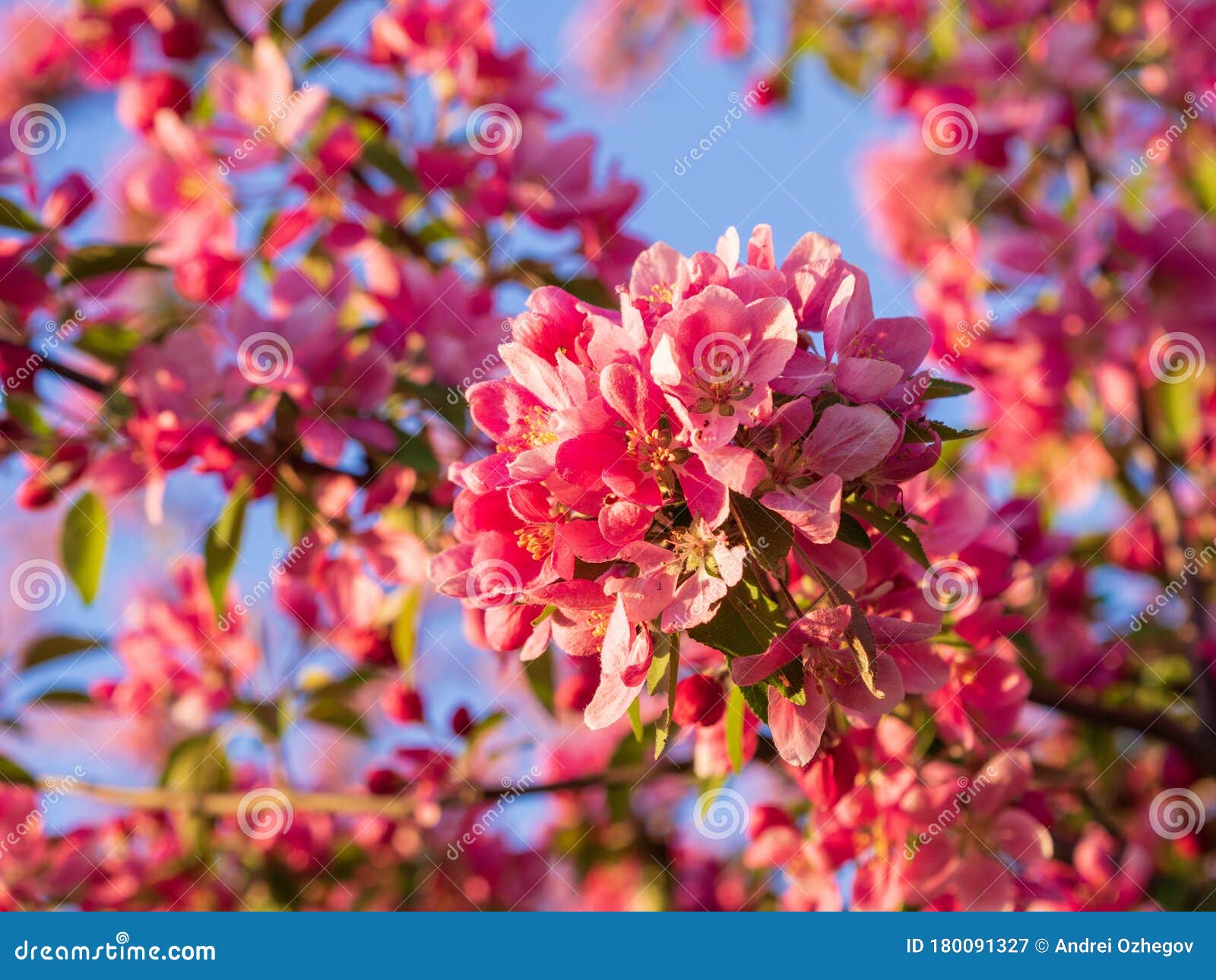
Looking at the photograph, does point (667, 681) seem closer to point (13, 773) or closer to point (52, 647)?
point (13, 773)

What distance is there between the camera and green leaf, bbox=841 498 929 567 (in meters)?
1.27

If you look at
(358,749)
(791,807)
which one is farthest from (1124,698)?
(358,749)

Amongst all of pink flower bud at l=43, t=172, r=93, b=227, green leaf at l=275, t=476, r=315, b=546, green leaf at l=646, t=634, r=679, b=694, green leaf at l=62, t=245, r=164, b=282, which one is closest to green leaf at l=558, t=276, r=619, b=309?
green leaf at l=275, t=476, r=315, b=546

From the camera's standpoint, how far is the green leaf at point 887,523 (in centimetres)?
127

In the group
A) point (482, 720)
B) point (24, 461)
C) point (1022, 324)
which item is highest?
point (1022, 324)

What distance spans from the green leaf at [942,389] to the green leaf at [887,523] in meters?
0.13

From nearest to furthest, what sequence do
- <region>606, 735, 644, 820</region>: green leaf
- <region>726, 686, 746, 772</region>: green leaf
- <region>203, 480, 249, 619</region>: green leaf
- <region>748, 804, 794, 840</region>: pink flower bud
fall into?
<region>726, 686, 746, 772</region>: green leaf
<region>748, 804, 794, 840</region>: pink flower bud
<region>203, 480, 249, 619</region>: green leaf
<region>606, 735, 644, 820</region>: green leaf

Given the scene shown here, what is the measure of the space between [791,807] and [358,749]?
2.56m

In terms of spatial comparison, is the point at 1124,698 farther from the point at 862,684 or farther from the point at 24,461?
the point at 24,461

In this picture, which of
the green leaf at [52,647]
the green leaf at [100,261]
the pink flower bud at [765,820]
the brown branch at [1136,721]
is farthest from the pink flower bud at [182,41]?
the brown branch at [1136,721]

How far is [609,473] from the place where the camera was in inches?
44.3

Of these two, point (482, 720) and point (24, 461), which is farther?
point (482, 720)

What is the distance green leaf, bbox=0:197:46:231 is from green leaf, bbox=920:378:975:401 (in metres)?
1.52

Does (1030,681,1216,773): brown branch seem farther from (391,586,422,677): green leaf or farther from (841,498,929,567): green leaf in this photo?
(391,586,422,677): green leaf
